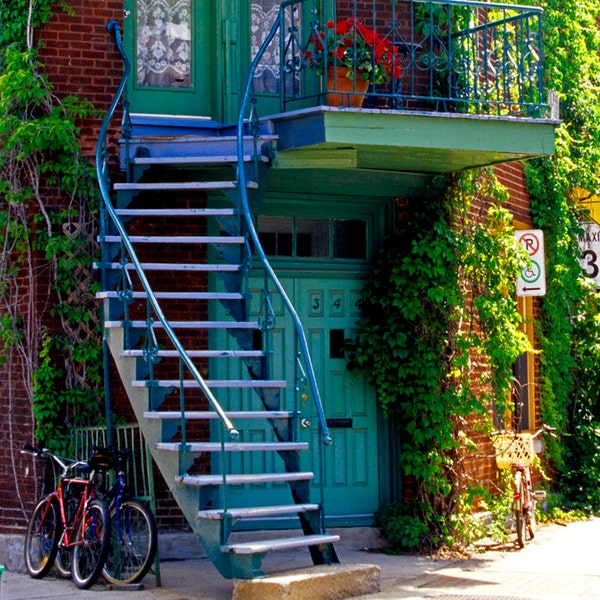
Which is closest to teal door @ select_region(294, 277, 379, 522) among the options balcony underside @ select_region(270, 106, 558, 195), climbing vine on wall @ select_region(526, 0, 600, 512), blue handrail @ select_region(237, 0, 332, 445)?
balcony underside @ select_region(270, 106, 558, 195)

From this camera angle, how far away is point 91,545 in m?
8.99

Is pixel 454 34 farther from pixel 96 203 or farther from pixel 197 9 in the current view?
pixel 96 203

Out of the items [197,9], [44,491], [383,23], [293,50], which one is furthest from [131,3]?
[44,491]

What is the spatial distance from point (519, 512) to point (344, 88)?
14.3 ft

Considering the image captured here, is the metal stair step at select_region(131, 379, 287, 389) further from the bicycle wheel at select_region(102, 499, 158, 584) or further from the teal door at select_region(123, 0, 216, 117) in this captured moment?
the teal door at select_region(123, 0, 216, 117)

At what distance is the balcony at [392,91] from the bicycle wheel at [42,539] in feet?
11.1

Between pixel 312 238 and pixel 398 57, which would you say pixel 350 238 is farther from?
pixel 398 57

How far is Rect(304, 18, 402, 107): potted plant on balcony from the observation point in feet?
33.7

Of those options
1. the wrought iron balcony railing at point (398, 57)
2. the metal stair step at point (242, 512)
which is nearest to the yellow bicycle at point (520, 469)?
the wrought iron balcony railing at point (398, 57)

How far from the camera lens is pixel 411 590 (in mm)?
9250

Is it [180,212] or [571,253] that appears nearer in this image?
[180,212]

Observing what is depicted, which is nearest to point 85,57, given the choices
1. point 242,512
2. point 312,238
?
point 312,238

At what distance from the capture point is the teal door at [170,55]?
1092 cm

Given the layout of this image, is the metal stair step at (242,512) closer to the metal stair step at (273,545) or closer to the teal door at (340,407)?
the metal stair step at (273,545)
